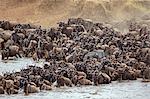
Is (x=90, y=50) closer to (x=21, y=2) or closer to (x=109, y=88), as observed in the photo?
(x=109, y=88)

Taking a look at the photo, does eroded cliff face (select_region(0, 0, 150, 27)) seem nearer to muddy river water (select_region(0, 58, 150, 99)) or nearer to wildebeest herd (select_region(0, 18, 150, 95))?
wildebeest herd (select_region(0, 18, 150, 95))

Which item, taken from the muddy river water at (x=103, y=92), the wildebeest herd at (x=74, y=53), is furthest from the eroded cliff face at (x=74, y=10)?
the muddy river water at (x=103, y=92)

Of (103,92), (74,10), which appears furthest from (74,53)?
(74,10)

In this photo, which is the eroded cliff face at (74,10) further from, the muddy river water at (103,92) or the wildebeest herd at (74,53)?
the muddy river water at (103,92)

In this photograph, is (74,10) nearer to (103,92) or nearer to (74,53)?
(74,53)

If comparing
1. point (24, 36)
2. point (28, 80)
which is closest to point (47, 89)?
point (28, 80)

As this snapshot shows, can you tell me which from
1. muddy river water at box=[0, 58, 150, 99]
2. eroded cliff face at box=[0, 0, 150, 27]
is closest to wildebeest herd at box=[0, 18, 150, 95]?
muddy river water at box=[0, 58, 150, 99]

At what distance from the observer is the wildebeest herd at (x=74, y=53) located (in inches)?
846

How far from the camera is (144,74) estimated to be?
22906mm

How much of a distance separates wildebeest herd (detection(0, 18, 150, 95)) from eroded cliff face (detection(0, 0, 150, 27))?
18.7ft

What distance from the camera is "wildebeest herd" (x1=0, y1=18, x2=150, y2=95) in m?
21.5

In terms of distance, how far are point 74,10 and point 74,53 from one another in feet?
48.5

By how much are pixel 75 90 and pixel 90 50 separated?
16.4 feet

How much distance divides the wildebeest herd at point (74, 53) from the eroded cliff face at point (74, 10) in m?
5.71
